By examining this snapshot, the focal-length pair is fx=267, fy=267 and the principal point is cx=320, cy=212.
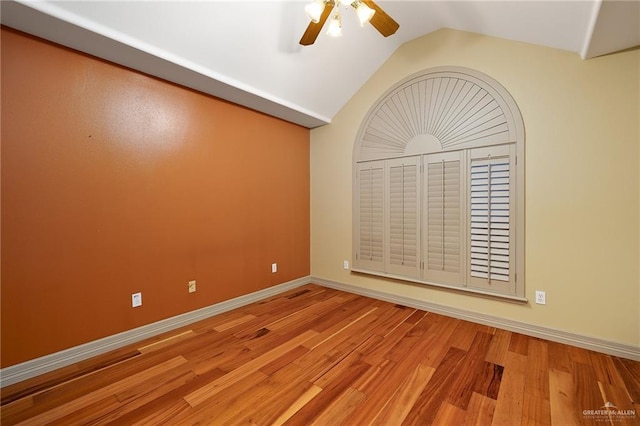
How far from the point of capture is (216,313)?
2.98 m

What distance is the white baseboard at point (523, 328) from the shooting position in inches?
83.8

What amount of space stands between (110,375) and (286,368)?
1.27 m

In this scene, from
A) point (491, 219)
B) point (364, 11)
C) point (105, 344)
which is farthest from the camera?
point (491, 219)

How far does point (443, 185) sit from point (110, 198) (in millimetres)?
3212

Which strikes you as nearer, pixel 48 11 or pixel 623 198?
pixel 48 11

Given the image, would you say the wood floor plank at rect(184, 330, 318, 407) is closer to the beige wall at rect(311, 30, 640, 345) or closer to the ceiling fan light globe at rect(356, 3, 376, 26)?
the beige wall at rect(311, 30, 640, 345)

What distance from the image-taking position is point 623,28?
1.82m

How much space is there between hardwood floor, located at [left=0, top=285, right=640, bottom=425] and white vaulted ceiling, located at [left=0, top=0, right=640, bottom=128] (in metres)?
2.43

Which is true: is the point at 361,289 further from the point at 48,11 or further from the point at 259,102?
the point at 48,11

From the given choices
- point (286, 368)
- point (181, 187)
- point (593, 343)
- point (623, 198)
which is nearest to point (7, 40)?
point (181, 187)

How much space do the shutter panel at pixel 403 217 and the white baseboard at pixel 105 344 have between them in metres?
1.87

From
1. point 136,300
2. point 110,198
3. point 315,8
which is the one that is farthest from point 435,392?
point 110,198

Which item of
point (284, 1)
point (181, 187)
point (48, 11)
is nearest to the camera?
point (48, 11)

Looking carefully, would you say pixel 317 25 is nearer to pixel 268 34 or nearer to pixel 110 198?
pixel 268 34
